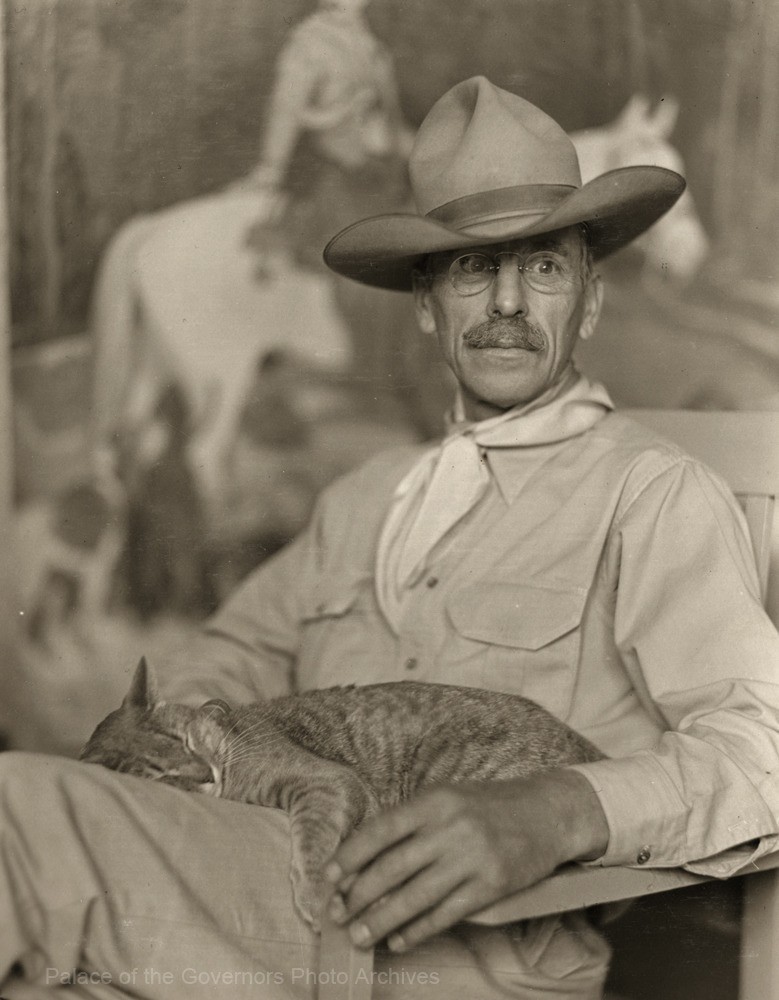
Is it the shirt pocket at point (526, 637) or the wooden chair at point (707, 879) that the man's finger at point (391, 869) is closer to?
the wooden chair at point (707, 879)

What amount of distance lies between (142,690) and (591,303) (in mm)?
888

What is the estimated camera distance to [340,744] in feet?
4.87

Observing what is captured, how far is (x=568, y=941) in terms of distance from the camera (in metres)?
1.36

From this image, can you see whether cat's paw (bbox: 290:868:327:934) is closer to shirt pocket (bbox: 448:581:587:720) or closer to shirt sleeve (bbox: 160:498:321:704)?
shirt pocket (bbox: 448:581:587:720)

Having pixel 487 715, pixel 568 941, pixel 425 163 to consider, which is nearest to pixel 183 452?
pixel 425 163

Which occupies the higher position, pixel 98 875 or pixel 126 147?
pixel 126 147

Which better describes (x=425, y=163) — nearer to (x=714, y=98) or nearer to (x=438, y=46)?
(x=438, y=46)

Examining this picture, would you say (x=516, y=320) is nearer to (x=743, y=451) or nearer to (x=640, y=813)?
(x=743, y=451)

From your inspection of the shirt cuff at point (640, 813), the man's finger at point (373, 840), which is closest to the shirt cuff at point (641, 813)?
the shirt cuff at point (640, 813)

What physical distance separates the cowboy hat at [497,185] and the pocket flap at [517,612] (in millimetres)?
510

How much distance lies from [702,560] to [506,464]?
363 millimetres

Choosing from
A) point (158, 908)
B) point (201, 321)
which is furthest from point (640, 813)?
point (201, 321)

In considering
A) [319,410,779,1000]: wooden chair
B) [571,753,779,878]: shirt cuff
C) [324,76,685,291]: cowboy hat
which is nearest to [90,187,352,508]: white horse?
[324,76,685,291]: cowboy hat

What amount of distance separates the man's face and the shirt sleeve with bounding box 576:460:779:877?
0.26 metres
